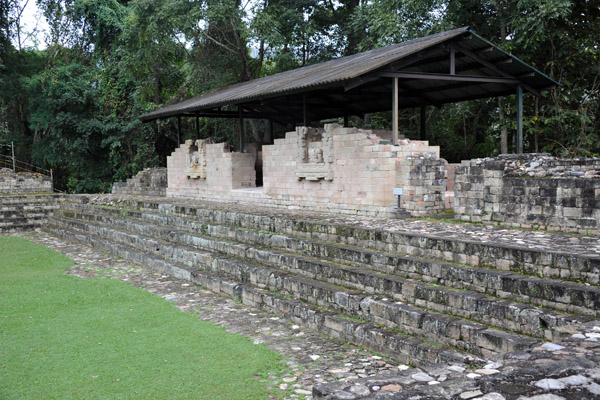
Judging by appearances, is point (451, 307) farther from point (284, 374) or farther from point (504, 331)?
point (284, 374)

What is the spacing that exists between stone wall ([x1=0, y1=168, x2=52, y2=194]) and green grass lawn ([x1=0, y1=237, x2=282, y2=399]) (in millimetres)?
15436

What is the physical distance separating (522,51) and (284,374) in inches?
548

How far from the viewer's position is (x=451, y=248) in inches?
243

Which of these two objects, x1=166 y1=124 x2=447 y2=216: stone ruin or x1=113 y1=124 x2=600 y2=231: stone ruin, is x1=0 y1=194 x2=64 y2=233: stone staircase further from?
x1=166 y1=124 x2=447 y2=216: stone ruin

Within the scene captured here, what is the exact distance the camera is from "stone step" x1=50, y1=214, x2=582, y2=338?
4.55 m

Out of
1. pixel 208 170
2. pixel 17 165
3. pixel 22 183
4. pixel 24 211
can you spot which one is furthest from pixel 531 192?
pixel 17 165

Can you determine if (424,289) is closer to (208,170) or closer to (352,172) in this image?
(352,172)

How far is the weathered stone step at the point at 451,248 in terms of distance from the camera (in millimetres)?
5027

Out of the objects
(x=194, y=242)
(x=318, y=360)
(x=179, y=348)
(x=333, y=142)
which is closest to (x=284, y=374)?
(x=318, y=360)

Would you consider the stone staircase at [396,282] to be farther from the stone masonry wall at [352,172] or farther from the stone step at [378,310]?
the stone masonry wall at [352,172]

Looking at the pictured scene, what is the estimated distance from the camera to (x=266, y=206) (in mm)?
12836

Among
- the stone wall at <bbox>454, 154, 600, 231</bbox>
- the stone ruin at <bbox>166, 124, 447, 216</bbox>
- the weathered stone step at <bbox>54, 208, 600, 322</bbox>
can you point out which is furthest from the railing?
the stone wall at <bbox>454, 154, 600, 231</bbox>

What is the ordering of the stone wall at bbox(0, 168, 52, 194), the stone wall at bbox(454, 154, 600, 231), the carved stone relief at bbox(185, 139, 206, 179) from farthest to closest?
the stone wall at bbox(0, 168, 52, 194), the carved stone relief at bbox(185, 139, 206, 179), the stone wall at bbox(454, 154, 600, 231)

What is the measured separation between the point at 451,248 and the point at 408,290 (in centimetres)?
88
